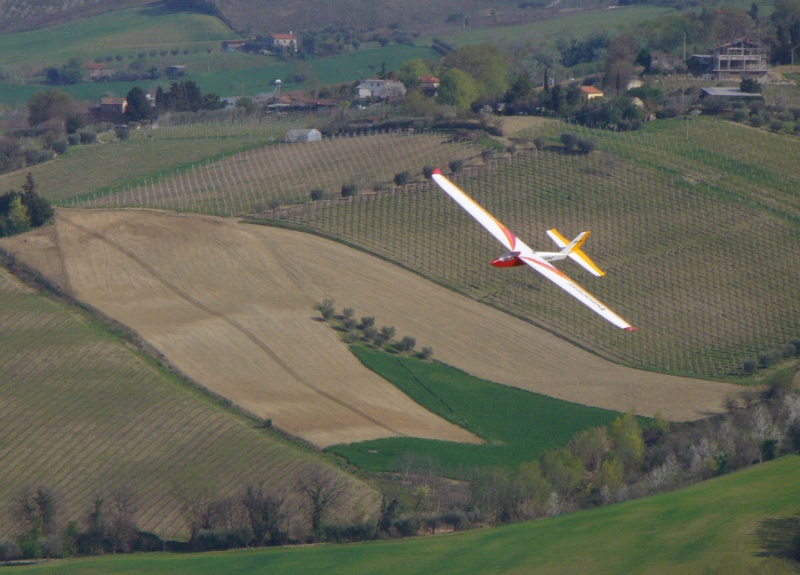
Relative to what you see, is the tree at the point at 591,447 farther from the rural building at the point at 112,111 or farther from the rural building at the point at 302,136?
the rural building at the point at 112,111

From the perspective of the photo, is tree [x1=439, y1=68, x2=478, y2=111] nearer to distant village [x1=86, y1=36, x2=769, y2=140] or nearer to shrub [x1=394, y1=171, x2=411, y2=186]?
distant village [x1=86, y1=36, x2=769, y2=140]

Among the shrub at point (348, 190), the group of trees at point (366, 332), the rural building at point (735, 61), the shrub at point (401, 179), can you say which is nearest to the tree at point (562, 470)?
the group of trees at point (366, 332)

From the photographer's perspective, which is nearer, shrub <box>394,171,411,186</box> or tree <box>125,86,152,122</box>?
shrub <box>394,171,411,186</box>

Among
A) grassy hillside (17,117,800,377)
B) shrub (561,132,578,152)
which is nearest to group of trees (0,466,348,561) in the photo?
grassy hillside (17,117,800,377)

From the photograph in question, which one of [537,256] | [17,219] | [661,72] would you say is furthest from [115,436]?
[661,72]

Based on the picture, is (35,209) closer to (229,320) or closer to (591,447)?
(229,320)

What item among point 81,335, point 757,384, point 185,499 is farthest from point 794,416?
point 81,335
